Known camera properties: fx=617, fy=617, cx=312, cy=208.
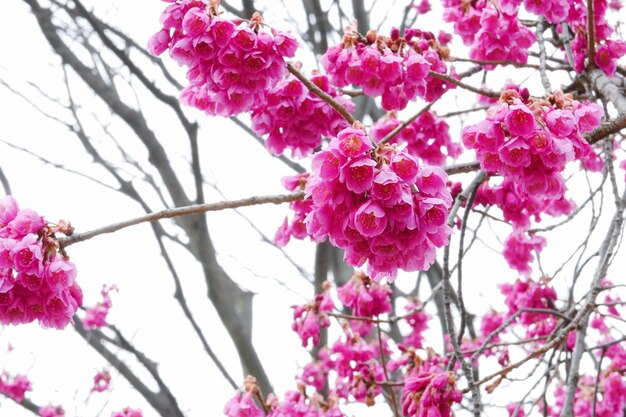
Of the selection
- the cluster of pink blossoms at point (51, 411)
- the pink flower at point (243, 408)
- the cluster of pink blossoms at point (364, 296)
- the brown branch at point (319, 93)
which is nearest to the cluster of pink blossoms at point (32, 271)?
the brown branch at point (319, 93)

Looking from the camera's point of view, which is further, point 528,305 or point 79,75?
point 79,75

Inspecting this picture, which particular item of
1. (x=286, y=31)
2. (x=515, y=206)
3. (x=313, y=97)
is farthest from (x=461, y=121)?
(x=286, y=31)

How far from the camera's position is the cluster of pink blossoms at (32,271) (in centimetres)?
141

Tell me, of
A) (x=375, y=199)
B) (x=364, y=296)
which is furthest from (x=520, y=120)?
(x=364, y=296)

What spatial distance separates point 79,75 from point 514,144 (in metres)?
3.46

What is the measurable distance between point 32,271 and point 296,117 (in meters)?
1.03

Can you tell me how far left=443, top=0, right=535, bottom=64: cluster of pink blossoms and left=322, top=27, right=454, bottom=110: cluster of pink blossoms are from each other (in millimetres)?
433

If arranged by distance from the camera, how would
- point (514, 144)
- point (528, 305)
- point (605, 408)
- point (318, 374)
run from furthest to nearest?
1. point (318, 374)
2. point (605, 408)
3. point (528, 305)
4. point (514, 144)

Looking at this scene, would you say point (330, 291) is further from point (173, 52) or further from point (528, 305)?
point (173, 52)

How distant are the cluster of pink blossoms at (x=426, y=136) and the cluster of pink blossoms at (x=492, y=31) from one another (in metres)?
0.33

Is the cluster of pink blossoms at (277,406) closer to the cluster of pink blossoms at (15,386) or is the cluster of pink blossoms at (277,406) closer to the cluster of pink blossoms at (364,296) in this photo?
the cluster of pink blossoms at (364,296)

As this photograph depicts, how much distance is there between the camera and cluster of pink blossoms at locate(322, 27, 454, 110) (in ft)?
6.37

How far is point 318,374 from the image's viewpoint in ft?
13.1

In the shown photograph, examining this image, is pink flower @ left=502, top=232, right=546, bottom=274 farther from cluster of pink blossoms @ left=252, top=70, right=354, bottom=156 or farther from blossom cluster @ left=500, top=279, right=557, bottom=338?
cluster of pink blossoms @ left=252, top=70, right=354, bottom=156
